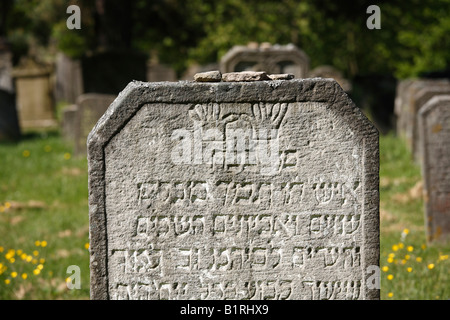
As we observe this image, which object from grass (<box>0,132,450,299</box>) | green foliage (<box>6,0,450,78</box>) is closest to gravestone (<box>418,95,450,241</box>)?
grass (<box>0,132,450,299</box>)

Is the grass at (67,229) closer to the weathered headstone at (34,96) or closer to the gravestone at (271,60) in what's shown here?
the gravestone at (271,60)

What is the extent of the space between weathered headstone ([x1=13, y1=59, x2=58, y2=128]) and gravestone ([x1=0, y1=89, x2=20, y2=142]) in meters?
3.19

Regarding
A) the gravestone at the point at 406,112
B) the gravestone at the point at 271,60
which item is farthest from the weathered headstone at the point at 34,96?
the gravestone at the point at 406,112

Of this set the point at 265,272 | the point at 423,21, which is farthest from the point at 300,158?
the point at 423,21

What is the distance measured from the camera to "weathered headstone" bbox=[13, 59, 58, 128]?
1736 centimetres

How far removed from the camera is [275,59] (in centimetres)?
1144

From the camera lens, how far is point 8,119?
14.1m

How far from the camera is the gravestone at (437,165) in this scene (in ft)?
19.4

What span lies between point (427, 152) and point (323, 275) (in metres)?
2.75

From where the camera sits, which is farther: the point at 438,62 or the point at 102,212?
the point at 438,62

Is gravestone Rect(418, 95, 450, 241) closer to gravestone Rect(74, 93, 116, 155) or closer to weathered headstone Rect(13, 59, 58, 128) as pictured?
gravestone Rect(74, 93, 116, 155)

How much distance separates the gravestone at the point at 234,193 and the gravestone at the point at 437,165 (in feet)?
8.39
